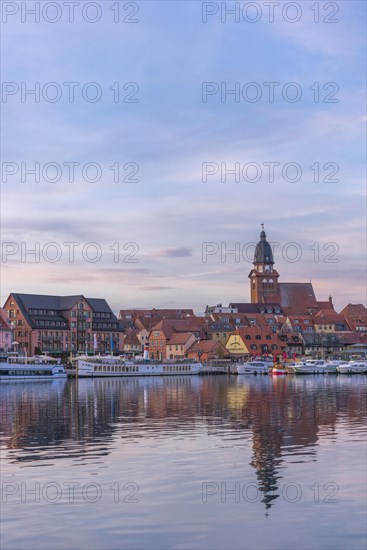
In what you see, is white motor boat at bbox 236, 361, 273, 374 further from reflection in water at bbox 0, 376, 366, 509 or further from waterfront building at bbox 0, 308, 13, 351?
reflection in water at bbox 0, 376, 366, 509

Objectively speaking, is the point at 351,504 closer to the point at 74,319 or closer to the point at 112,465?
the point at 112,465

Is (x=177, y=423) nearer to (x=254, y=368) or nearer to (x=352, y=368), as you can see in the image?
(x=352, y=368)

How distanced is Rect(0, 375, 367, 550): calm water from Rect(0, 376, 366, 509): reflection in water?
12 cm

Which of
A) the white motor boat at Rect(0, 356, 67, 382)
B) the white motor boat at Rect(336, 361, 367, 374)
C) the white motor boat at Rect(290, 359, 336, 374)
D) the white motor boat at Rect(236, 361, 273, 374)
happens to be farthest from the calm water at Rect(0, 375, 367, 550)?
the white motor boat at Rect(236, 361, 273, 374)

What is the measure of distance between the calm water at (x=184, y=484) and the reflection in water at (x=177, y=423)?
0.12m

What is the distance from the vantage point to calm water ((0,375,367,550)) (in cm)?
2250

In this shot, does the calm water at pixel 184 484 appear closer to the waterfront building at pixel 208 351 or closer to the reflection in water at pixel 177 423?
the reflection in water at pixel 177 423

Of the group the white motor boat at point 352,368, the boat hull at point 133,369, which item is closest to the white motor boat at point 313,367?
the white motor boat at point 352,368

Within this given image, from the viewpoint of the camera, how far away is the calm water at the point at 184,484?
886 inches

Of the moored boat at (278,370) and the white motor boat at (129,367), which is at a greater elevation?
the white motor boat at (129,367)

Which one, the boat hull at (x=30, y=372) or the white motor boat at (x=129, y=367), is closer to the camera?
the boat hull at (x=30, y=372)

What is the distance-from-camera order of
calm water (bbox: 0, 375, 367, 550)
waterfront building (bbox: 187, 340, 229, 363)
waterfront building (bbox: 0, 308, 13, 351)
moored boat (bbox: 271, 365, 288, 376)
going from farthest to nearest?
1. waterfront building (bbox: 187, 340, 229, 363)
2. waterfront building (bbox: 0, 308, 13, 351)
3. moored boat (bbox: 271, 365, 288, 376)
4. calm water (bbox: 0, 375, 367, 550)

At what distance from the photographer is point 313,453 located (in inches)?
1393

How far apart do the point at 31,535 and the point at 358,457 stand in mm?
16449
